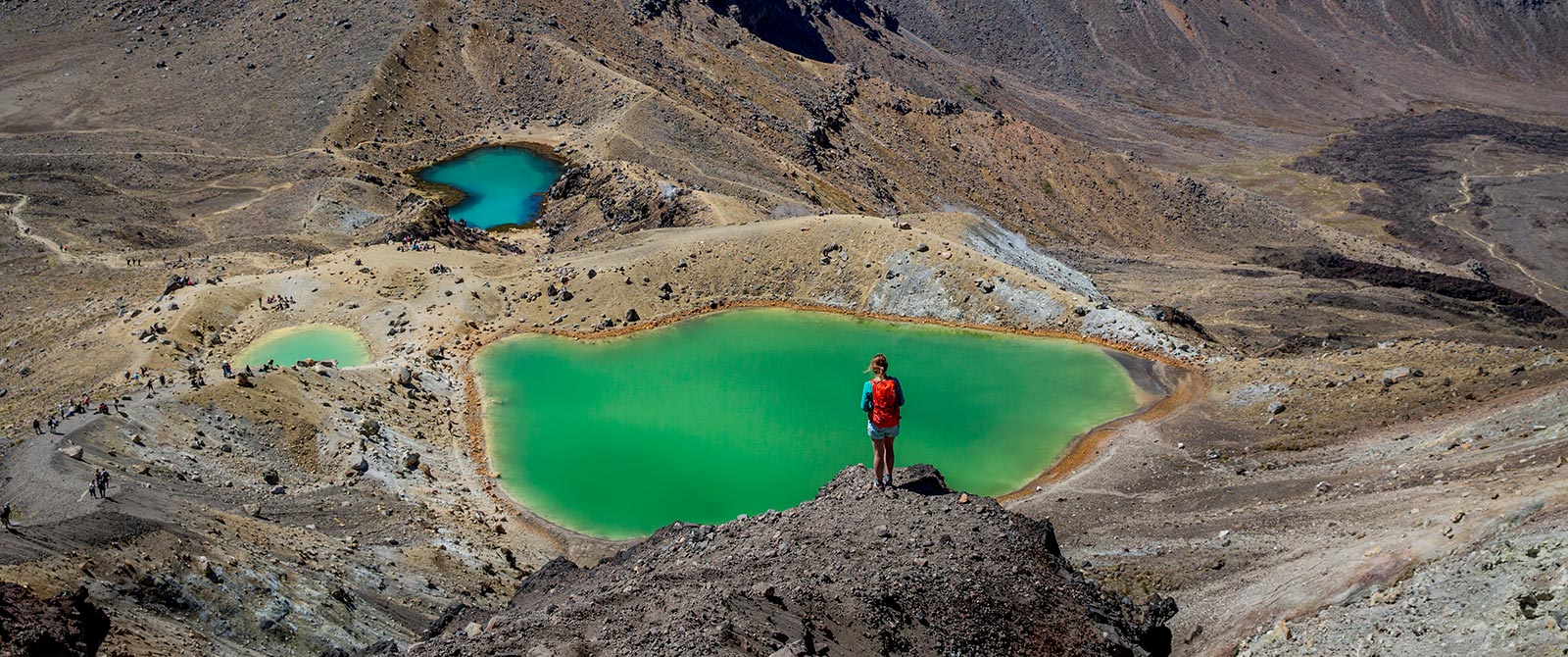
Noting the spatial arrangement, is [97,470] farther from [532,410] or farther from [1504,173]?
[1504,173]

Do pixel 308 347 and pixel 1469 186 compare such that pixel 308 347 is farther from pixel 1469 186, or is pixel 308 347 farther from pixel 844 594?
pixel 1469 186

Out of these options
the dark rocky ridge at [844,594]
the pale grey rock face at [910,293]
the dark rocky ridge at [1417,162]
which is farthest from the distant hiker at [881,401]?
the dark rocky ridge at [1417,162]

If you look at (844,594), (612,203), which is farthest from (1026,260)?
(844,594)

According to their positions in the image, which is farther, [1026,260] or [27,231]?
[27,231]

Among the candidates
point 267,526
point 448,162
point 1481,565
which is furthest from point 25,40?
point 1481,565

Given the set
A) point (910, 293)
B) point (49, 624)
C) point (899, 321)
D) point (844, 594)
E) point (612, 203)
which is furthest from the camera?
point (612, 203)

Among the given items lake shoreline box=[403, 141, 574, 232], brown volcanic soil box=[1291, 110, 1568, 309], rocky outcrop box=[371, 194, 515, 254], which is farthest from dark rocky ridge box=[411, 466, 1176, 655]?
brown volcanic soil box=[1291, 110, 1568, 309]

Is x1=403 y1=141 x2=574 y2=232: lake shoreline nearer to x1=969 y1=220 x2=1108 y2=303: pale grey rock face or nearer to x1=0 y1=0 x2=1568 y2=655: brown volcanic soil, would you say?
x1=0 y1=0 x2=1568 y2=655: brown volcanic soil
